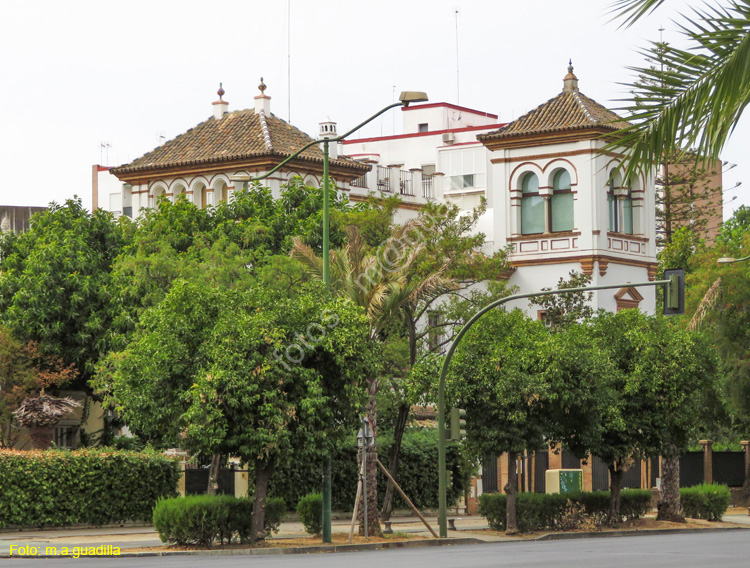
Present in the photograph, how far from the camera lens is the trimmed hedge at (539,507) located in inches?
1379

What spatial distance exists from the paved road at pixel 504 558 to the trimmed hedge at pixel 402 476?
340 inches

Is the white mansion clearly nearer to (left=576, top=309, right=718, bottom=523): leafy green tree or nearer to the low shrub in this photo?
(left=576, top=309, right=718, bottom=523): leafy green tree

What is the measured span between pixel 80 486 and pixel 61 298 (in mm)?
10604

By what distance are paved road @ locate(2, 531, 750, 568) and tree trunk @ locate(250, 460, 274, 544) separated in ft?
7.13

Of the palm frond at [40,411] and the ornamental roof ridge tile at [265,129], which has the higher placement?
the ornamental roof ridge tile at [265,129]

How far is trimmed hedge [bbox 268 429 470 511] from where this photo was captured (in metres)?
37.6

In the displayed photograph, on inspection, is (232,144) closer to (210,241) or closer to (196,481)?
(210,241)

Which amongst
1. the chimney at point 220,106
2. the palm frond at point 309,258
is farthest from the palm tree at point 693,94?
the chimney at point 220,106

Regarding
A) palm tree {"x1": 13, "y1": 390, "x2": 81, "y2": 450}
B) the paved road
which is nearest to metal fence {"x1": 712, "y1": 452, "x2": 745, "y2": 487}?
the paved road

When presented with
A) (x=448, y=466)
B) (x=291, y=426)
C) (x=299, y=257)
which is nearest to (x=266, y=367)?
(x=291, y=426)

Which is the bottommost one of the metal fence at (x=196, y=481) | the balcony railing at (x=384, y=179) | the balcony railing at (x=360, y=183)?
the metal fence at (x=196, y=481)

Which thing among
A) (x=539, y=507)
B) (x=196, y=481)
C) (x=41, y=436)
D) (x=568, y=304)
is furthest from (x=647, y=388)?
(x=41, y=436)

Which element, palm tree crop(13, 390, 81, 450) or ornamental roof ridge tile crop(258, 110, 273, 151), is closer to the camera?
palm tree crop(13, 390, 81, 450)

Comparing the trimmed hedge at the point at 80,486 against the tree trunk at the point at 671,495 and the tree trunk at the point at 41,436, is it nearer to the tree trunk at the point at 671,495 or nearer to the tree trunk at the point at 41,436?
the tree trunk at the point at 41,436
